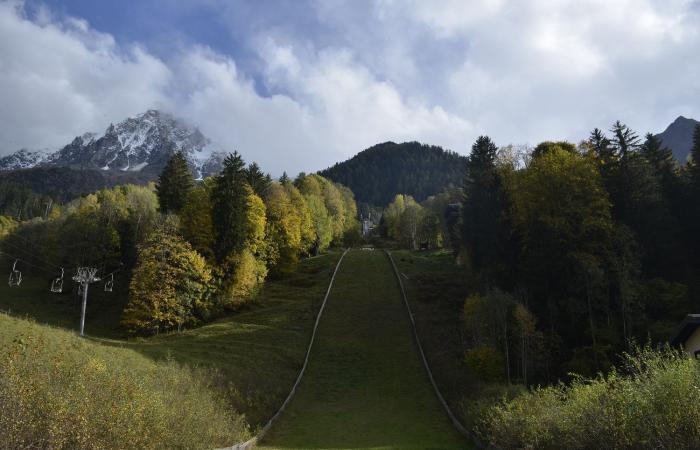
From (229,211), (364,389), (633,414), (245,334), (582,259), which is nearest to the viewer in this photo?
(633,414)

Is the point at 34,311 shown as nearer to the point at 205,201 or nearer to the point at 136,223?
the point at 136,223

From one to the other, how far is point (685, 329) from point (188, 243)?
1642 inches

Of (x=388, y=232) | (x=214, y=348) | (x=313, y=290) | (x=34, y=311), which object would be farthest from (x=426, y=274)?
(x=388, y=232)

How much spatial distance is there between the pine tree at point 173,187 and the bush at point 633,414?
184 feet

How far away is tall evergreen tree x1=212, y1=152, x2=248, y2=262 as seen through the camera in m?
51.4

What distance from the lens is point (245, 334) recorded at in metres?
42.1

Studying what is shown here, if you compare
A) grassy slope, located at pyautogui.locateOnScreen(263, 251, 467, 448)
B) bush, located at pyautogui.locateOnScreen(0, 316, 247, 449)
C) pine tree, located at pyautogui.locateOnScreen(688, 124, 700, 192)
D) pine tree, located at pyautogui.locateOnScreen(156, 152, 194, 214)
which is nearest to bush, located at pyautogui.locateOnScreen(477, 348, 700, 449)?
grassy slope, located at pyautogui.locateOnScreen(263, 251, 467, 448)

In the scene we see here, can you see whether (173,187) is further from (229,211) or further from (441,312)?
(441,312)

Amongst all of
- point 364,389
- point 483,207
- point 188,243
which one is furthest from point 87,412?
point 483,207

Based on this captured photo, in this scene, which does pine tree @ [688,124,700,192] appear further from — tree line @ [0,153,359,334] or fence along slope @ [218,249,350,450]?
tree line @ [0,153,359,334]

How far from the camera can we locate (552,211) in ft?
131

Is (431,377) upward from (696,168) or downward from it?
downward

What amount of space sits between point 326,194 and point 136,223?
54.4m

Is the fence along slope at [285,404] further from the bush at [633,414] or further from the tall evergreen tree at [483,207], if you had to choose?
the tall evergreen tree at [483,207]
